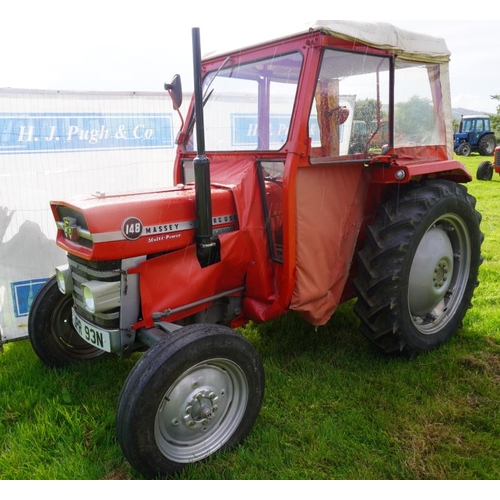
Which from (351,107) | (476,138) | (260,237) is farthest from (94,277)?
(476,138)

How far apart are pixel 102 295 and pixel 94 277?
0.46 feet

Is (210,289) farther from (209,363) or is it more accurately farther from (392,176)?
(392,176)

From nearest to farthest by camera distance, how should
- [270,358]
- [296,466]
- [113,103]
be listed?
[296,466]
[270,358]
[113,103]

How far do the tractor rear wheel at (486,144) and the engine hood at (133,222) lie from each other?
24.6 m

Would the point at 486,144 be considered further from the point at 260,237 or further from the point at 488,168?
the point at 260,237

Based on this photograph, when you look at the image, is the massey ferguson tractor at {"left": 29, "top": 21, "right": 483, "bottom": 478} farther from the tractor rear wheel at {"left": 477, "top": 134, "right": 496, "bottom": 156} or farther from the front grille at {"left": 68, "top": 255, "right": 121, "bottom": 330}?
the tractor rear wheel at {"left": 477, "top": 134, "right": 496, "bottom": 156}

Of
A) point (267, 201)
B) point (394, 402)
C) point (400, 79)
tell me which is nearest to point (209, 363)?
point (267, 201)

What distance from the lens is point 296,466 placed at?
245 centimetres

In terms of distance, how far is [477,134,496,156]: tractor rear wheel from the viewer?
23922 millimetres

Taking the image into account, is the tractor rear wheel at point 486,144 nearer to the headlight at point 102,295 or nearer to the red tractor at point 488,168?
the red tractor at point 488,168

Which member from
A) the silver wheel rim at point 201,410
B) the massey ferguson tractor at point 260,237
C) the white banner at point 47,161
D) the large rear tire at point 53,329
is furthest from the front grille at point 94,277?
the white banner at point 47,161

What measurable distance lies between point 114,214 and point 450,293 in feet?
8.83

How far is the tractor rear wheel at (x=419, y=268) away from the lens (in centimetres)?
312

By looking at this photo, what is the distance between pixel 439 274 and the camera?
361 cm
